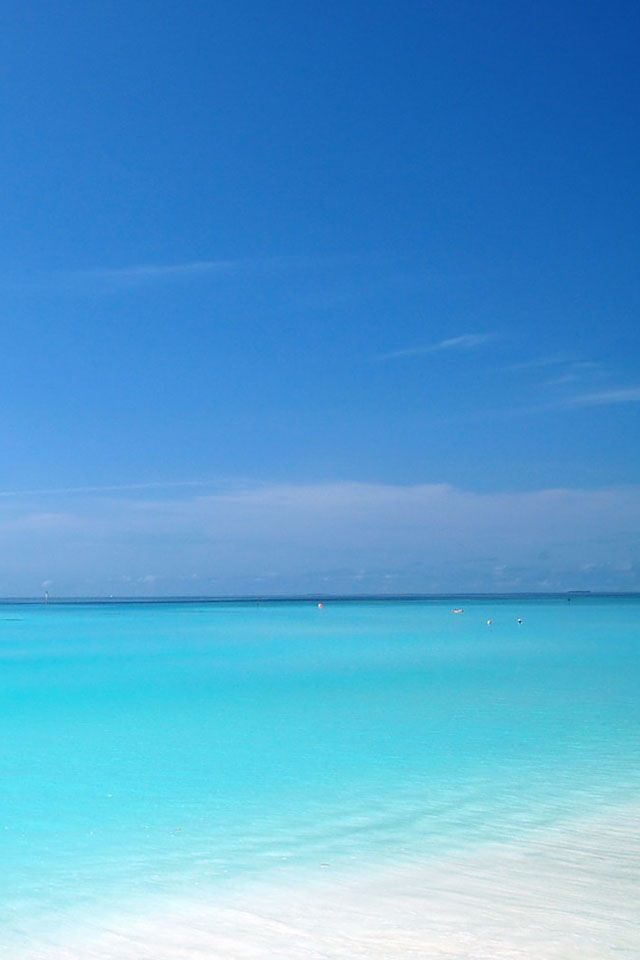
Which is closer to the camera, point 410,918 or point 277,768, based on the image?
point 410,918

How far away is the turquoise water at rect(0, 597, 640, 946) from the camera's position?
263 inches

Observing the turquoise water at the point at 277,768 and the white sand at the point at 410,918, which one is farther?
the turquoise water at the point at 277,768

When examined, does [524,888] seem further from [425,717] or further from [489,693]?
[489,693]

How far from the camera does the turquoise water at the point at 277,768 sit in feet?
21.9

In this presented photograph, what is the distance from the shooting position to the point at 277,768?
10320mm

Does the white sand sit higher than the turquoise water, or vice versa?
the white sand

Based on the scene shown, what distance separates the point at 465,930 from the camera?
512cm

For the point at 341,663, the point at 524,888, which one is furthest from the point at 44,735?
the point at 341,663

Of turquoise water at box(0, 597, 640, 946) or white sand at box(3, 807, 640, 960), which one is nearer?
white sand at box(3, 807, 640, 960)

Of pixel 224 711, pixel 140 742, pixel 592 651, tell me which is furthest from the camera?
pixel 592 651

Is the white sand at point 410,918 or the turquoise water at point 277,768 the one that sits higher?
the white sand at point 410,918

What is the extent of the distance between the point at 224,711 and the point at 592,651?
17.9 meters

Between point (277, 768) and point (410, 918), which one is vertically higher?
point (410, 918)

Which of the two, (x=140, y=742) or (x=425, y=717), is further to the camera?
(x=425, y=717)
